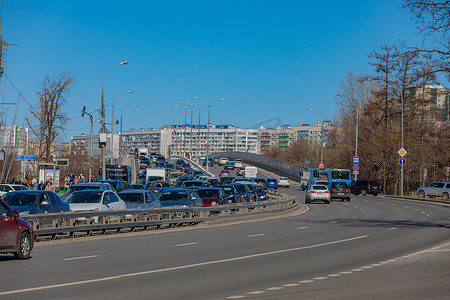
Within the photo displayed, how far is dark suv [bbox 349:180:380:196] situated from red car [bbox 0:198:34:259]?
57.1 m

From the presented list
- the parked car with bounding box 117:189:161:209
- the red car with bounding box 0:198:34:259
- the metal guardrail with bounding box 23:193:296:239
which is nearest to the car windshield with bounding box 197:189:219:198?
the metal guardrail with bounding box 23:193:296:239

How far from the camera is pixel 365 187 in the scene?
69.2m

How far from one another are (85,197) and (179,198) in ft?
16.7

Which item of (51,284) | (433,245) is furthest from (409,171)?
(51,284)

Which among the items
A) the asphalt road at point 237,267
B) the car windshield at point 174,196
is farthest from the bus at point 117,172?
the asphalt road at point 237,267

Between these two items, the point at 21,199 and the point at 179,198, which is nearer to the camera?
the point at 21,199

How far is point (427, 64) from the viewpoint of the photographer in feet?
82.7

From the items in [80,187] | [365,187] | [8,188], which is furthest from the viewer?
[365,187]

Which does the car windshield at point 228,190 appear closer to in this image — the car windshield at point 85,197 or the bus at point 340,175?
the car windshield at point 85,197

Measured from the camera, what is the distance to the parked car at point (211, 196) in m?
32.3

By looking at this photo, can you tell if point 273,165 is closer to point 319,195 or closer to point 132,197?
point 319,195

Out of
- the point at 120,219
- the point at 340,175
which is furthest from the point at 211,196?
the point at 340,175

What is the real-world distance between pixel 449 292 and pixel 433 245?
878cm

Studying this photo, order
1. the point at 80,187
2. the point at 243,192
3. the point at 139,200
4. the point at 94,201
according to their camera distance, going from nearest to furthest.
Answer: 1. the point at 94,201
2. the point at 139,200
3. the point at 80,187
4. the point at 243,192
